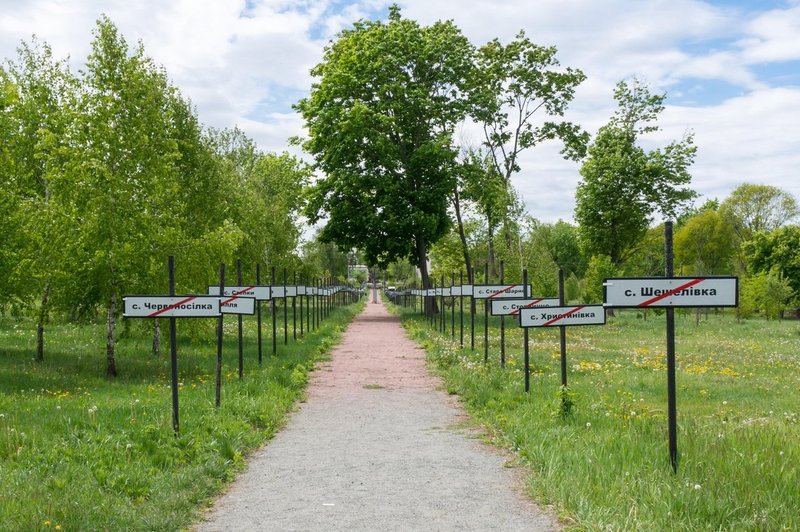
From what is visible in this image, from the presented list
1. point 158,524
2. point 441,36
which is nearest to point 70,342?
point 158,524

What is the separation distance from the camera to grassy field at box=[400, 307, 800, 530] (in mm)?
5477

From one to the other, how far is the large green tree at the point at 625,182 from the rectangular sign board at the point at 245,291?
3867 centimetres

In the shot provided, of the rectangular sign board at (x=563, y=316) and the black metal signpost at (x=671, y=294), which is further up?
the black metal signpost at (x=671, y=294)

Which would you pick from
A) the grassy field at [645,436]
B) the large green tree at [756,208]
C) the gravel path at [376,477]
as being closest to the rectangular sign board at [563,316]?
the grassy field at [645,436]

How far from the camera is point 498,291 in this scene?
1590 cm

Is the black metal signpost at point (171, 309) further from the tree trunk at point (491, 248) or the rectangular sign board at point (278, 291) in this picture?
the tree trunk at point (491, 248)

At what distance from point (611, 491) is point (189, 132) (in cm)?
2081

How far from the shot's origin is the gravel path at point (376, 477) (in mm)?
A: 5957

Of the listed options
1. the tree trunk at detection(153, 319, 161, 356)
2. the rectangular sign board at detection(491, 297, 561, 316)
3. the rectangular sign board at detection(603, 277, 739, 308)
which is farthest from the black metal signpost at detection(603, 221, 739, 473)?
the tree trunk at detection(153, 319, 161, 356)

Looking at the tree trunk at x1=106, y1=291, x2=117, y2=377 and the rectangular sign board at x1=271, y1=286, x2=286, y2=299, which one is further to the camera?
the rectangular sign board at x1=271, y1=286, x2=286, y2=299

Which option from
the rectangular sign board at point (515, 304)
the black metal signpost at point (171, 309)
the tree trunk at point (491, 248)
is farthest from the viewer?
the tree trunk at point (491, 248)

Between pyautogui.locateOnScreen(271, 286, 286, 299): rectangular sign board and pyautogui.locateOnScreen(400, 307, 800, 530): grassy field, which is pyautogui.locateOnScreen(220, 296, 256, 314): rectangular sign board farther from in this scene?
pyautogui.locateOnScreen(271, 286, 286, 299): rectangular sign board

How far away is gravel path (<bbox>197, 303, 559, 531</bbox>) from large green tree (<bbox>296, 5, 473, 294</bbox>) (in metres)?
26.8

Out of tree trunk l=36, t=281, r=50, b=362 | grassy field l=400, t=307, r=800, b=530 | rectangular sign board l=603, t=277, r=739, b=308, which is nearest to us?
grassy field l=400, t=307, r=800, b=530
